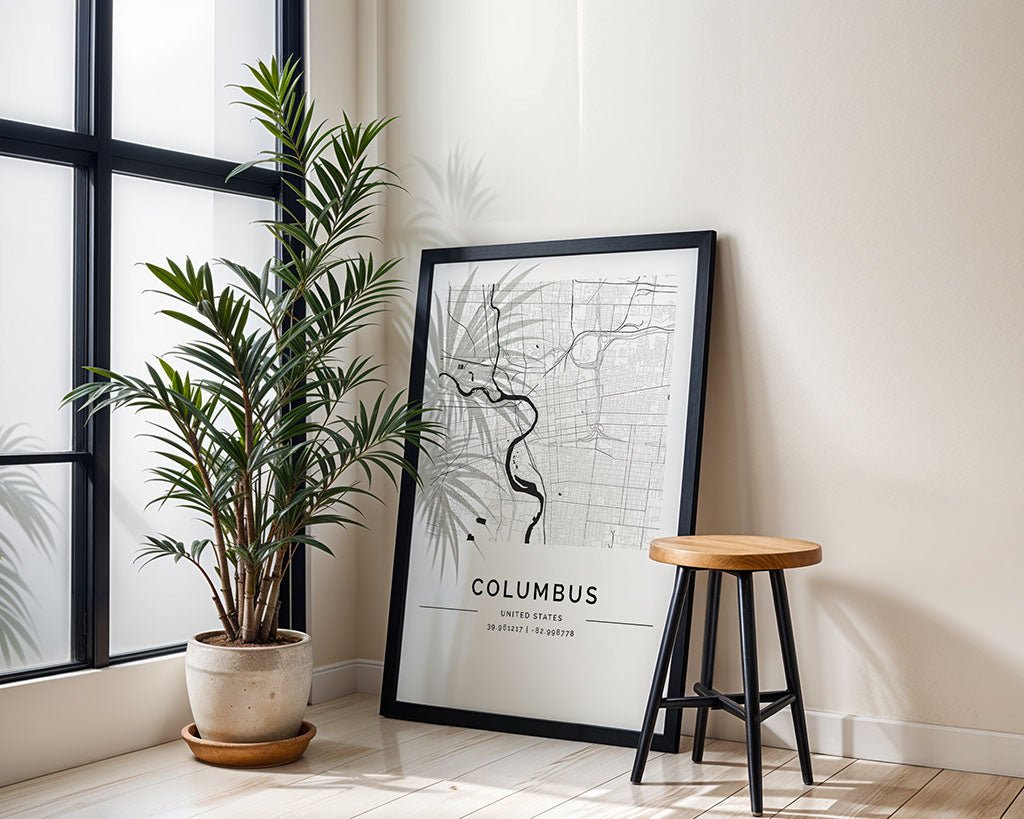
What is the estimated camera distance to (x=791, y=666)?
9.46 ft

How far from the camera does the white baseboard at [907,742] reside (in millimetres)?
2902

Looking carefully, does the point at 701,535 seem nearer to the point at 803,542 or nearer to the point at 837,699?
the point at 803,542

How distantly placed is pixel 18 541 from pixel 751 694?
72.8 inches

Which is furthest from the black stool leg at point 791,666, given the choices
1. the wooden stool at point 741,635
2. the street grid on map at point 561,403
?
the street grid on map at point 561,403

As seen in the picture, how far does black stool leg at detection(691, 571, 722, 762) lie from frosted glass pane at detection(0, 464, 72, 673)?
1.67m

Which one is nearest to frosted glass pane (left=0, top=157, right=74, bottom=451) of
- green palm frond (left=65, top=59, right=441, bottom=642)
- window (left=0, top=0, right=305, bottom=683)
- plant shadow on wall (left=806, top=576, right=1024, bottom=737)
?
window (left=0, top=0, right=305, bottom=683)

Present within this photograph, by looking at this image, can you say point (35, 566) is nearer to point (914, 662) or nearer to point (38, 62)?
point (38, 62)

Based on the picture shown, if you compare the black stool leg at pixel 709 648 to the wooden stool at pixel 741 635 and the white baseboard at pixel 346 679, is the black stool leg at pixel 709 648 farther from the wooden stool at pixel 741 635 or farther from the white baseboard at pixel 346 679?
the white baseboard at pixel 346 679

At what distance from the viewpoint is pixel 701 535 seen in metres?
3.20

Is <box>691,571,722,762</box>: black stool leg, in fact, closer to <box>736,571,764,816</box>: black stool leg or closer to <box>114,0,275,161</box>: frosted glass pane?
<box>736,571,764,816</box>: black stool leg

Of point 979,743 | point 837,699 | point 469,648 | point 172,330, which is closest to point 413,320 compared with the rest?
point 172,330

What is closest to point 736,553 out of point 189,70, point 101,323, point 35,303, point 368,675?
point 368,675

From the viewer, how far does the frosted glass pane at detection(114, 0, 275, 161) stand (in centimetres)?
319

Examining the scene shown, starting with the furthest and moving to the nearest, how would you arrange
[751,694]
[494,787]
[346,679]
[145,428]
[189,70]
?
1. [346,679]
2. [189,70]
3. [145,428]
4. [494,787]
5. [751,694]
